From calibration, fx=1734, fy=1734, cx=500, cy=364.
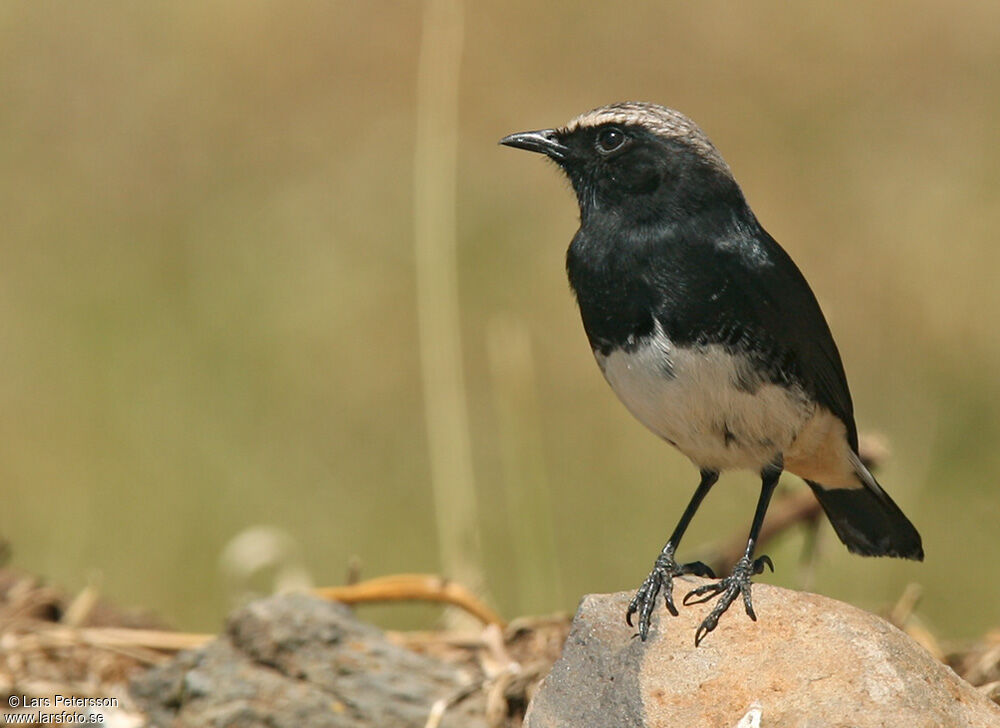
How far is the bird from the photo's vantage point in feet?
14.6

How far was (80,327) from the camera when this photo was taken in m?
8.35

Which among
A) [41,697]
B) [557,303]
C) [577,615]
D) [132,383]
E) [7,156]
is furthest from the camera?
[7,156]

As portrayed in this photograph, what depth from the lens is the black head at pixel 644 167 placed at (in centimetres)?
468

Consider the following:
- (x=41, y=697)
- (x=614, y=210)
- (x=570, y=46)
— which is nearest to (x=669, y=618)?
(x=614, y=210)

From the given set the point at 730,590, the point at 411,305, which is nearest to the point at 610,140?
the point at 730,590

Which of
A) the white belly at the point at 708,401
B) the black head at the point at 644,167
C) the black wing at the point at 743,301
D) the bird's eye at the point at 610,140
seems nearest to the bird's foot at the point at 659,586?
the white belly at the point at 708,401

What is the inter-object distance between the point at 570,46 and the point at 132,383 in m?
3.67

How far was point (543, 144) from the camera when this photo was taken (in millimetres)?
5023

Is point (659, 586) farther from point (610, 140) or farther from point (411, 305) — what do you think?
point (411, 305)

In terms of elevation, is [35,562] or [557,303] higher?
[557,303]

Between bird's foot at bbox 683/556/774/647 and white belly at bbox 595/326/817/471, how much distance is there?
0.43 m

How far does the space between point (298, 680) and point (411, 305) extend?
Result: 4.66 metres

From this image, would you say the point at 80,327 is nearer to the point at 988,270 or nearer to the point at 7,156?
the point at 7,156

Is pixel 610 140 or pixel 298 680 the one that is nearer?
pixel 298 680
